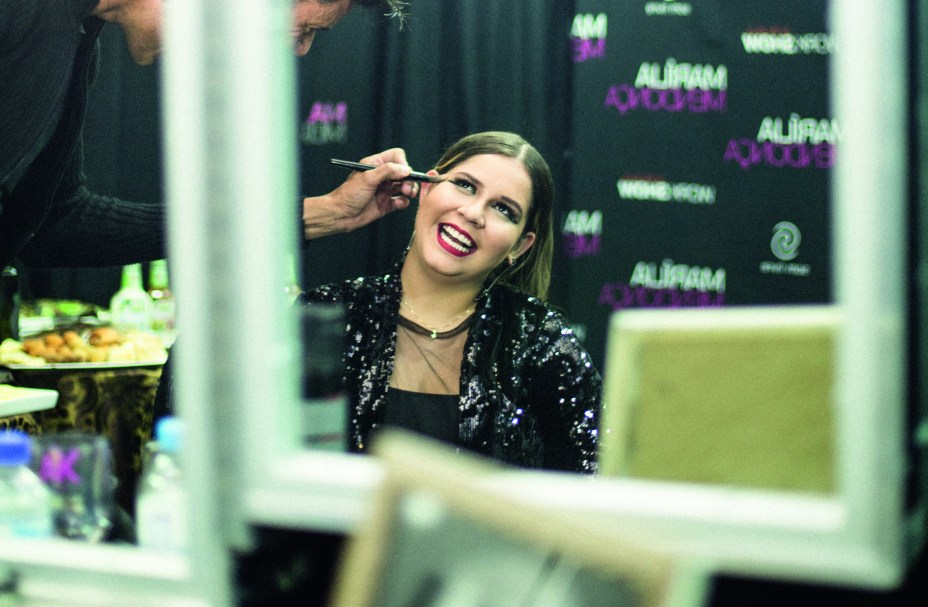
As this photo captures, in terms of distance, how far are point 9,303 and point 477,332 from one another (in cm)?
106

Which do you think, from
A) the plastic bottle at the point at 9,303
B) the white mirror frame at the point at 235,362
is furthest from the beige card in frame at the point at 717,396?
the plastic bottle at the point at 9,303

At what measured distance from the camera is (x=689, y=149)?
2.57 meters

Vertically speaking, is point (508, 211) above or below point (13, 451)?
above

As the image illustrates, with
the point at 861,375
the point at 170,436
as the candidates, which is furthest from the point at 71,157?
the point at 861,375

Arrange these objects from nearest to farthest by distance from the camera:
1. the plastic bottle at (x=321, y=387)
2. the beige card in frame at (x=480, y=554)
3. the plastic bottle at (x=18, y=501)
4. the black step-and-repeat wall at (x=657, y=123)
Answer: the beige card in frame at (x=480, y=554) < the plastic bottle at (x=321, y=387) < the plastic bottle at (x=18, y=501) < the black step-and-repeat wall at (x=657, y=123)

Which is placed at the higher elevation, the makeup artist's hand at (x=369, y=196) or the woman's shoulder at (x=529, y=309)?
the makeup artist's hand at (x=369, y=196)

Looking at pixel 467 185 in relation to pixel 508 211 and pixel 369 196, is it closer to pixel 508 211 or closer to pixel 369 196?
pixel 508 211

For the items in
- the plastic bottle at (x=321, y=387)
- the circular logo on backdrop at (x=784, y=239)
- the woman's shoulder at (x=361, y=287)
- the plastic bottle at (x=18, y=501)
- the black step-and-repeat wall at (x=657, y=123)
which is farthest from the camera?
the circular logo on backdrop at (x=784, y=239)

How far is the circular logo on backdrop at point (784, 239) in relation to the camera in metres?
2.41

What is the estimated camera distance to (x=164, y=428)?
94cm

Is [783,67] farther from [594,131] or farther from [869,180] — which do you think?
[869,180]

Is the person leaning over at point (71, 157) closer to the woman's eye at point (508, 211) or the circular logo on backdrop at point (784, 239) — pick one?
the woman's eye at point (508, 211)

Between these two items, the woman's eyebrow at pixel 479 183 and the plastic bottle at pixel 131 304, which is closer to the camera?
the woman's eyebrow at pixel 479 183

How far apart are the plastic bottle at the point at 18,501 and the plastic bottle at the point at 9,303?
1.06 meters
